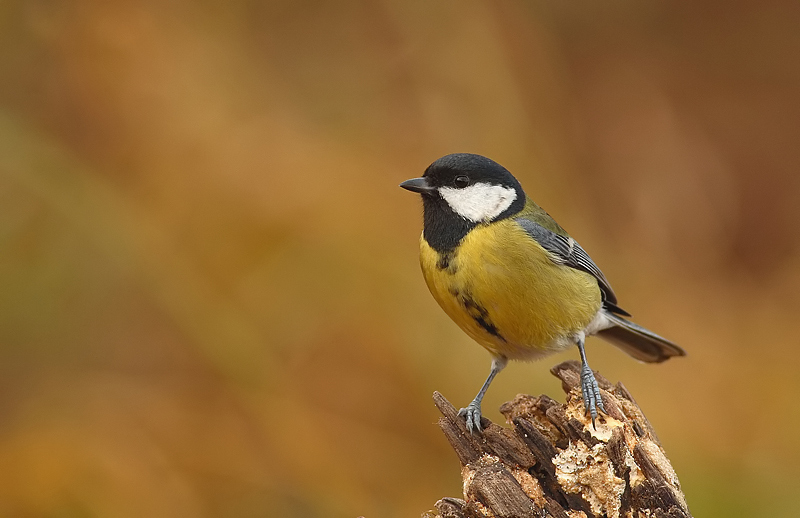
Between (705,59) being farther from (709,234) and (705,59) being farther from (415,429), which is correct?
(415,429)

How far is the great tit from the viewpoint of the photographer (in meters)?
2.82

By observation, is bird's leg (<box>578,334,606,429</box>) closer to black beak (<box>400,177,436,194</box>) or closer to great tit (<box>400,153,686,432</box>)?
great tit (<box>400,153,686,432</box>)

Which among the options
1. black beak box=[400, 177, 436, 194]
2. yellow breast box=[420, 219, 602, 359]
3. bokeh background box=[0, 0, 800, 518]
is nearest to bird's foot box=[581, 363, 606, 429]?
yellow breast box=[420, 219, 602, 359]

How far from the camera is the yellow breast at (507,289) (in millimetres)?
2809

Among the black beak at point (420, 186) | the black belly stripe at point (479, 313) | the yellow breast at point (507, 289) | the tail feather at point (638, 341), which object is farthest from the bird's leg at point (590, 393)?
the black beak at point (420, 186)

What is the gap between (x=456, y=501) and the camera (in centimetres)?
231

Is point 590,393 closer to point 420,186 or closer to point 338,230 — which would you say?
point 420,186

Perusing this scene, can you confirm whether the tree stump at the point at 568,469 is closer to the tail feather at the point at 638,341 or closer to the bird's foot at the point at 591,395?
the bird's foot at the point at 591,395

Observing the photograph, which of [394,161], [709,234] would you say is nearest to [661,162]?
[709,234]

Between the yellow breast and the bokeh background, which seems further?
the bokeh background

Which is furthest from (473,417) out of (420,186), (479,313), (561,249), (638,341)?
(638,341)

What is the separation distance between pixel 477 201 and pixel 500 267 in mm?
353

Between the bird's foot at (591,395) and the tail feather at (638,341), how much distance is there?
0.71 metres

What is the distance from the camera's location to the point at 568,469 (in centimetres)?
228
